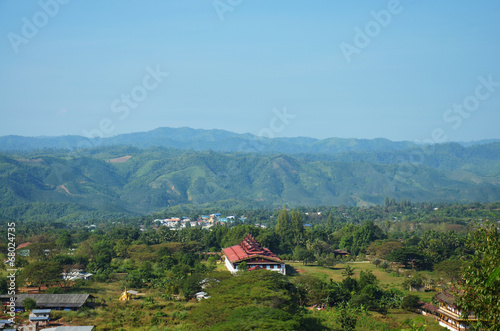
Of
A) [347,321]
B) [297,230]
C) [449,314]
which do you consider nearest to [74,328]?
[347,321]

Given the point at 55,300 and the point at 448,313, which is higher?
A: the point at 55,300

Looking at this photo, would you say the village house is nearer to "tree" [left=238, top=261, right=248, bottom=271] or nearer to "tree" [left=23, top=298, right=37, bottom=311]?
"tree" [left=238, top=261, right=248, bottom=271]

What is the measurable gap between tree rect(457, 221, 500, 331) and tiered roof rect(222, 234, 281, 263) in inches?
1268

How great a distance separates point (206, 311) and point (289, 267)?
930 inches

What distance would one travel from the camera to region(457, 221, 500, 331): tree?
9391 mm

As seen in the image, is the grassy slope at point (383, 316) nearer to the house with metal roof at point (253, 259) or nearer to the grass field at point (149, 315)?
the grass field at point (149, 315)

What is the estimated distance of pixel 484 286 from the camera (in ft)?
31.6

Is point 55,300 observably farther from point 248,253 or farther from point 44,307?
point 248,253

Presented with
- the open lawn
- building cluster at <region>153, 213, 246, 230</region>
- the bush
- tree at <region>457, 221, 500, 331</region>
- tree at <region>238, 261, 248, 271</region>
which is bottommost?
building cluster at <region>153, 213, 246, 230</region>

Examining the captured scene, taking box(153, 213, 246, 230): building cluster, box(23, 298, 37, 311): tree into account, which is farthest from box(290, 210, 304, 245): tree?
box(153, 213, 246, 230): building cluster

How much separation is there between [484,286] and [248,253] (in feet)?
114

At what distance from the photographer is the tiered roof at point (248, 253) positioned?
1655 inches

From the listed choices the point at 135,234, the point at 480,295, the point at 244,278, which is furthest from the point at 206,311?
the point at 135,234

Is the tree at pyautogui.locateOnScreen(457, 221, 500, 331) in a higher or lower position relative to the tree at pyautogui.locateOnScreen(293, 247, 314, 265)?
higher
